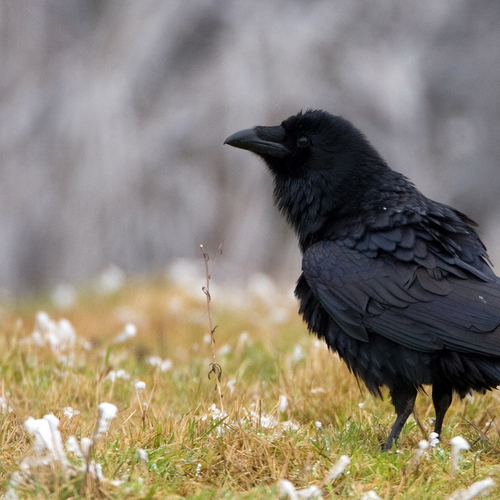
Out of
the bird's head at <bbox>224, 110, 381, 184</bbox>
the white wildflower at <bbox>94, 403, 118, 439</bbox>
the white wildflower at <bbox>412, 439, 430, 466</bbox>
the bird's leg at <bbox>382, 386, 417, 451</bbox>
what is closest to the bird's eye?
the bird's head at <bbox>224, 110, 381, 184</bbox>

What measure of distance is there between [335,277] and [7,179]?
10669mm

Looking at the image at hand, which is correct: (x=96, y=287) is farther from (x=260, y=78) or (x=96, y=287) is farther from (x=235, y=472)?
(x=235, y=472)

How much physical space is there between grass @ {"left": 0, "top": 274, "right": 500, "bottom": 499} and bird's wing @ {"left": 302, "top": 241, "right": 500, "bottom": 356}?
42cm

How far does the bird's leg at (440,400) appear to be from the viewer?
3.87 metres

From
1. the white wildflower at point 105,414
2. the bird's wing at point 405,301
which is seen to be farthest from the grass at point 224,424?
the bird's wing at point 405,301

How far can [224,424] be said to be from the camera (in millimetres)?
3383

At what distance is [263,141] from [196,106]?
813 cm

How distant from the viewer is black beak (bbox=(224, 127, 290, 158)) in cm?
473

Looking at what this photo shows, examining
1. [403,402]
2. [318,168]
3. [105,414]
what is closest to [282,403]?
[403,402]

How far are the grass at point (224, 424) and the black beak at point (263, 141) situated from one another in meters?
1.30

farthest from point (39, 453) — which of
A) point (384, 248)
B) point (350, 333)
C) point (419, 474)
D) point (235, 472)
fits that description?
point (384, 248)

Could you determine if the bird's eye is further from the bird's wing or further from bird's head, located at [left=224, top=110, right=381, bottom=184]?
the bird's wing

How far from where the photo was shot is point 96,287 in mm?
9453

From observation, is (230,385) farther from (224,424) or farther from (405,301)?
(405,301)
